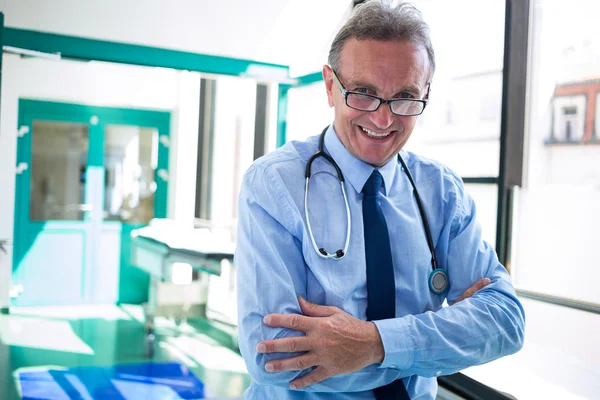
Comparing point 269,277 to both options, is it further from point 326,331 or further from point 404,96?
point 404,96

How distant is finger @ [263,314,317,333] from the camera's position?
1.08m

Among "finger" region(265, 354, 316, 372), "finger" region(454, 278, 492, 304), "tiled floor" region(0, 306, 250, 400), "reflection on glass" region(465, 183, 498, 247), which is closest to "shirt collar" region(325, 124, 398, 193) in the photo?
"finger" region(454, 278, 492, 304)

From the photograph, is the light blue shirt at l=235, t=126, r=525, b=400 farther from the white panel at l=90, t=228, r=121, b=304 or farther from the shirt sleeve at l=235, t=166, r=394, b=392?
the white panel at l=90, t=228, r=121, b=304

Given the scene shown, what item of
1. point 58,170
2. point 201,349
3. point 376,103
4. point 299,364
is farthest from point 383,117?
point 58,170

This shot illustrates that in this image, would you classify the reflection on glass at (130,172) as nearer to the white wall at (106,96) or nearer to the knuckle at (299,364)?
the white wall at (106,96)

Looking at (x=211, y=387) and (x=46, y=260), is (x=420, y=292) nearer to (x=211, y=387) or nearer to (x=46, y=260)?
(x=211, y=387)

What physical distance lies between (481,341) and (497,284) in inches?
5.7

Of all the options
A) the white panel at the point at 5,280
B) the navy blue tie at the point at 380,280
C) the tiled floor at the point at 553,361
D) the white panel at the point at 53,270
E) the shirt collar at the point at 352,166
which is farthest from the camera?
the white panel at the point at 53,270

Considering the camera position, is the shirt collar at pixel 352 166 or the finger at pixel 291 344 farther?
the shirt collar at pixel 352 166

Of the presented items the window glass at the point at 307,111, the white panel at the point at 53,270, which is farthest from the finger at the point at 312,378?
the white panel at the point at 53,270

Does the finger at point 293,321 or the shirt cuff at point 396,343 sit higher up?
the finger at point 293,321

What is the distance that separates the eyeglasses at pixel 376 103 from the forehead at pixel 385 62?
3 cm

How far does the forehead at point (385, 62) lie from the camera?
118cm

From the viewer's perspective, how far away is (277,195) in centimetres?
119
